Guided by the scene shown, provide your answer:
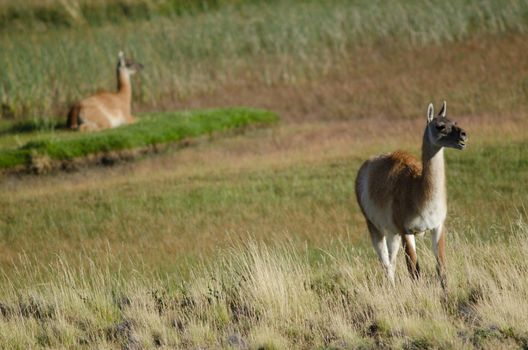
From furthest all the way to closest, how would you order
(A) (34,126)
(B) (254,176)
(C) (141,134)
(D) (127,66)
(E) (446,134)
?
(D) (127,66)
(A) (34,126)
(C) (141,134)
(B) (254,176)
(E) (446,134)

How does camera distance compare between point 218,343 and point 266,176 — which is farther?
point 266,176

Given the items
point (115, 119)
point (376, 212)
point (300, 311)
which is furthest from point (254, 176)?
point (300, 311)

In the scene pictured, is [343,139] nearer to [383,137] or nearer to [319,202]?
[383,137]

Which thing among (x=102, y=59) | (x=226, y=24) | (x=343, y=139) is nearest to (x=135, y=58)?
(x=102, y=59)

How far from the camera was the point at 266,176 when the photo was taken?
2133 centimetres

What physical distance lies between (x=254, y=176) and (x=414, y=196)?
35.5 feet

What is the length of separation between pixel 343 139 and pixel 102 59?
13225mm

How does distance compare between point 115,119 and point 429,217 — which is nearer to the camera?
point 429,217

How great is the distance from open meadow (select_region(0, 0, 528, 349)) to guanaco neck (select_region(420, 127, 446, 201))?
42.1 inches

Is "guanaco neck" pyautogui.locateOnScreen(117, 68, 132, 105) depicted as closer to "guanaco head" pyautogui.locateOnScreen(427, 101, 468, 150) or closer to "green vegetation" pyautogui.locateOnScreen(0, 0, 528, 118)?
"green vegetation" pyautogui.locateOnScreen(0, 0, 528, 118)

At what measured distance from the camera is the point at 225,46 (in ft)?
118

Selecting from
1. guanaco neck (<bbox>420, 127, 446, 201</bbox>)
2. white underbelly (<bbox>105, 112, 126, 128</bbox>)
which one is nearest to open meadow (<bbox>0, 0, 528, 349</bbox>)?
white underbelly (<bbox>105, 112, 126, 128</bbox>)

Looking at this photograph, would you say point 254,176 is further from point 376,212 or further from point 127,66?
point 127,66

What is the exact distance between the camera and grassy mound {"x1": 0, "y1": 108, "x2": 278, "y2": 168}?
2438 centimetres
